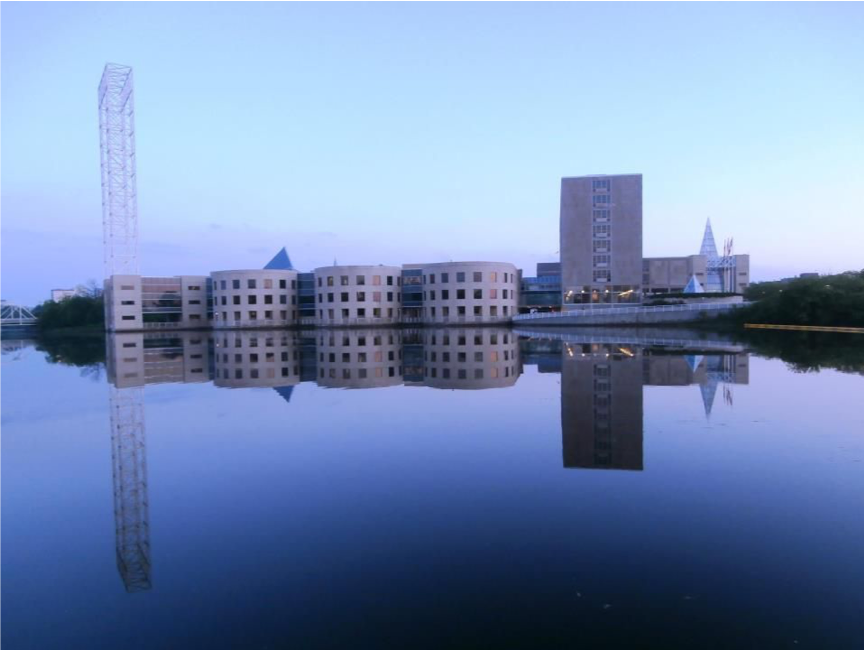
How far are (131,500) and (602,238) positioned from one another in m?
65.9

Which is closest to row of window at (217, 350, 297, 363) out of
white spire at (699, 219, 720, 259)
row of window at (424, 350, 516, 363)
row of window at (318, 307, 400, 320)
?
row of window at (424, 350, 516, 363)

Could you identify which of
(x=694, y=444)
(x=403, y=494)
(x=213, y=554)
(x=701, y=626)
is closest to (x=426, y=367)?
(x=694, y=444)

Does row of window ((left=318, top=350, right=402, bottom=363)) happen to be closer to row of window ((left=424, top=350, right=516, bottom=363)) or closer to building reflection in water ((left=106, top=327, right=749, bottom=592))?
building reflection in water ((left=106, top=327, right=749, bottom=592))

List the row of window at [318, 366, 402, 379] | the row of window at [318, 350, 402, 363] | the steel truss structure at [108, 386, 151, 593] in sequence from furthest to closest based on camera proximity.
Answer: the row of window at [318, 350, 402, 363] < the row of window at [318, 366, 402, 379] < the steel truss structure at [108, 386, 151, 593]

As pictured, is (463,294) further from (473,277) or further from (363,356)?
(363,356)

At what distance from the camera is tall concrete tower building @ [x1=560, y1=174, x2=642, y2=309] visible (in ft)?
220

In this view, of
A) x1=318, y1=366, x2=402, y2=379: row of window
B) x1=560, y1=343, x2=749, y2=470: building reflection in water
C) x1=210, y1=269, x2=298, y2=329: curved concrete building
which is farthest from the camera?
x1=210, y1=269, x2=298, y2=329: curved concrete building

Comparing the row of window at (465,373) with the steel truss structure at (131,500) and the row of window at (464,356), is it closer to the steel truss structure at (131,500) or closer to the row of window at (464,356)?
the row of window at (464,356)

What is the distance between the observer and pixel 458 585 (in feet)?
18.0

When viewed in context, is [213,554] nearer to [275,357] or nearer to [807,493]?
[807,493]

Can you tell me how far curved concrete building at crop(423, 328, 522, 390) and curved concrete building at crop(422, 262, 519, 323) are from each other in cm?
2790

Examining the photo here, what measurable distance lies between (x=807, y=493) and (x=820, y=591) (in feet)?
9.77

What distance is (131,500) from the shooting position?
8.11m

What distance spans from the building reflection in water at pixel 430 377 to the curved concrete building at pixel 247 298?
29.8 metres
